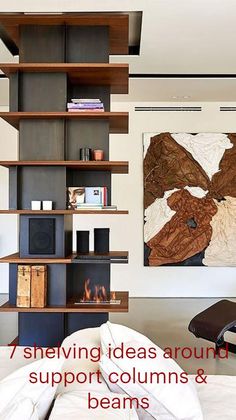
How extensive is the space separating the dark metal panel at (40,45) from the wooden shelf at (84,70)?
0.16m

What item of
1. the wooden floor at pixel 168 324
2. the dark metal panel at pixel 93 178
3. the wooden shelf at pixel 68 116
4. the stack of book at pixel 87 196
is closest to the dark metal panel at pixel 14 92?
the wooden shelf at pixel 68 116

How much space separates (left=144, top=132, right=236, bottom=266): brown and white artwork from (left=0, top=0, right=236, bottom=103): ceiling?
0.70 meters

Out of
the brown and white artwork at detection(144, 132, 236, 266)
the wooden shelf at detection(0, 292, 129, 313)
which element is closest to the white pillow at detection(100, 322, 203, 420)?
the wooden shelf at detection(0, 292, 129, 313)

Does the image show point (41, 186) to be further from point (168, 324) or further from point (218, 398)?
point (168, 324)

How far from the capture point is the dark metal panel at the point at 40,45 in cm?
345

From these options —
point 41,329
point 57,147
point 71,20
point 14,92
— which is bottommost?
point 41,329

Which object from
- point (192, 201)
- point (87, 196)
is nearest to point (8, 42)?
point (87, 196)

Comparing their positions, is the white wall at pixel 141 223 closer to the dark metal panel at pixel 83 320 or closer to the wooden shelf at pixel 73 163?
the dark metal panel at pixel 83 320

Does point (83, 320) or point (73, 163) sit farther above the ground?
point (73, 163)

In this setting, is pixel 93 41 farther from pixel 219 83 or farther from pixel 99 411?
pixel 99 411

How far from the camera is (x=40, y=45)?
3457 mm

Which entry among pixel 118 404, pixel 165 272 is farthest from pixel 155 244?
pixel 118 404

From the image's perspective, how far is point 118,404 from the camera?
1309 mm

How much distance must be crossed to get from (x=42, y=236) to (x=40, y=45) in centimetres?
153
